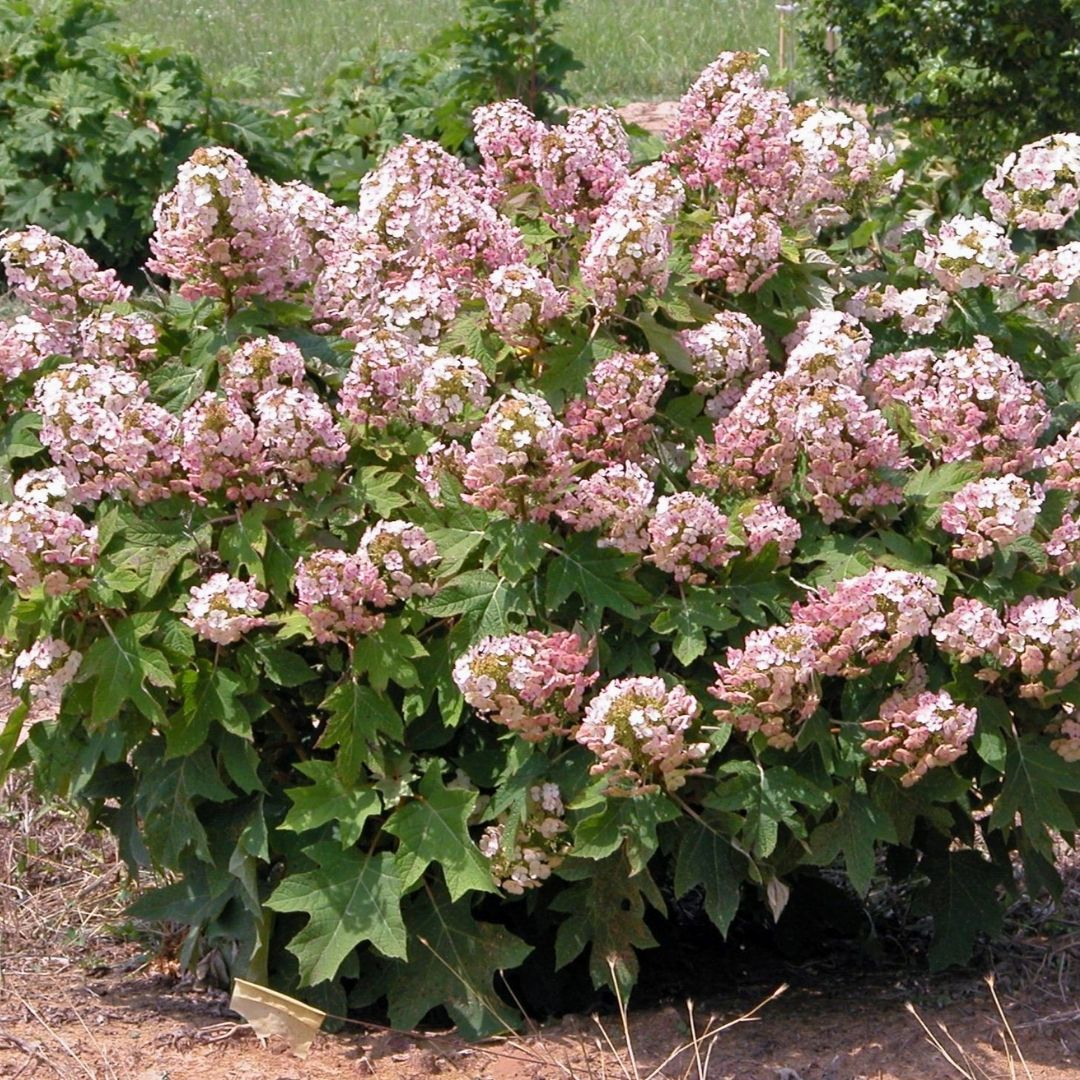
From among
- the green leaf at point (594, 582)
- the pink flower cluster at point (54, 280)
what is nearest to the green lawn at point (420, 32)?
the pink flower cluster at point (54, 280)

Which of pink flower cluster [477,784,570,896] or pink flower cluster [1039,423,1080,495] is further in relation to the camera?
pink flower cluster [1039,423,1080,495]

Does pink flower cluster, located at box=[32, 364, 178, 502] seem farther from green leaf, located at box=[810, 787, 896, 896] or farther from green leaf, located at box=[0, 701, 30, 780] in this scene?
green leaf, located at box=[810, 787, 896, 896]

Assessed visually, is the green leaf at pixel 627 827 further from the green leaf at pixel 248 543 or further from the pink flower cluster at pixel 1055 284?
the pink flower cluster at pixel 1055 284

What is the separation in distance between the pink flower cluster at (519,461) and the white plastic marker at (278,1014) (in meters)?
0.97

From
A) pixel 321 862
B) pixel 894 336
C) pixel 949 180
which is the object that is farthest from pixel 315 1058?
pixel 949 180

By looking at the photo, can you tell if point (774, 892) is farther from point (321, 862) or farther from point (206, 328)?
point (206, 328)

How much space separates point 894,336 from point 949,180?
4.57 metres

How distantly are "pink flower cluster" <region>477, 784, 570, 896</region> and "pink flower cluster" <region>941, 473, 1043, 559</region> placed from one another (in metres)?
0.80

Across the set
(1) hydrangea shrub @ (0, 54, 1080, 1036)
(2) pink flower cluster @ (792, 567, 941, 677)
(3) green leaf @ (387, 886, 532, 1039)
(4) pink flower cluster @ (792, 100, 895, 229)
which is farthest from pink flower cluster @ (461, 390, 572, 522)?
(4) pink flower cluster @ (792, 100, 895, 229)

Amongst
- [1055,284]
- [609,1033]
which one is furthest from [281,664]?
[1055,284]

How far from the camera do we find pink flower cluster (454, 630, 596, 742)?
303 centimetres

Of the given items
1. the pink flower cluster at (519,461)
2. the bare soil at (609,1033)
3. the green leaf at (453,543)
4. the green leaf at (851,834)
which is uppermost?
the pink flower cluster at (519,461)

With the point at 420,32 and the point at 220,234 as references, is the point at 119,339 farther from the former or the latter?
the point at 420,32

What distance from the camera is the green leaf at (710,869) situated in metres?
3.17
